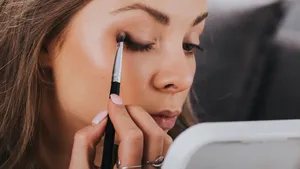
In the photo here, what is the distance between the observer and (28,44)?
0.52m

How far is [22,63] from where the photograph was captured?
0.52 metres

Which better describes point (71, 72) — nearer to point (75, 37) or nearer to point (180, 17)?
point (75, 37)

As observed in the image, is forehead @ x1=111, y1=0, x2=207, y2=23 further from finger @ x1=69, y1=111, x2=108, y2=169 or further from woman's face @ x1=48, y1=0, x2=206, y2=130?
finger @ x1=69, y1=111, x2=108, y2=169

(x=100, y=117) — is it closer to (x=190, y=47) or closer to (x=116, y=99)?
(x=116, y=99)

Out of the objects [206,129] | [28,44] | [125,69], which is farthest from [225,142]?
[28,44]

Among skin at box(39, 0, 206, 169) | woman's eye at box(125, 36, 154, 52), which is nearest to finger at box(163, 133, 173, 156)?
skin at box(39, 0, 206, 169)

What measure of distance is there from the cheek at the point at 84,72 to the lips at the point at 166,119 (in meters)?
0.07

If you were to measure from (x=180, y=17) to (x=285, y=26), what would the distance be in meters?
0.17

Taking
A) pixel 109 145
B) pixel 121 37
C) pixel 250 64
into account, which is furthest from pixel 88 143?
pixel 250 64

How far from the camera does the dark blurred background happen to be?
60 centimetres

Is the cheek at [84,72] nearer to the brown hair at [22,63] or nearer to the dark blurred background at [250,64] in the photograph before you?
the brown hair at [22,63]

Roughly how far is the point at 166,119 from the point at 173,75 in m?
0.06

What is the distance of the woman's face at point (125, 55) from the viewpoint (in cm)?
52

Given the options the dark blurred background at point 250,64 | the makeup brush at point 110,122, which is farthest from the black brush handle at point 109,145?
the dark blurred background at point 250,64
